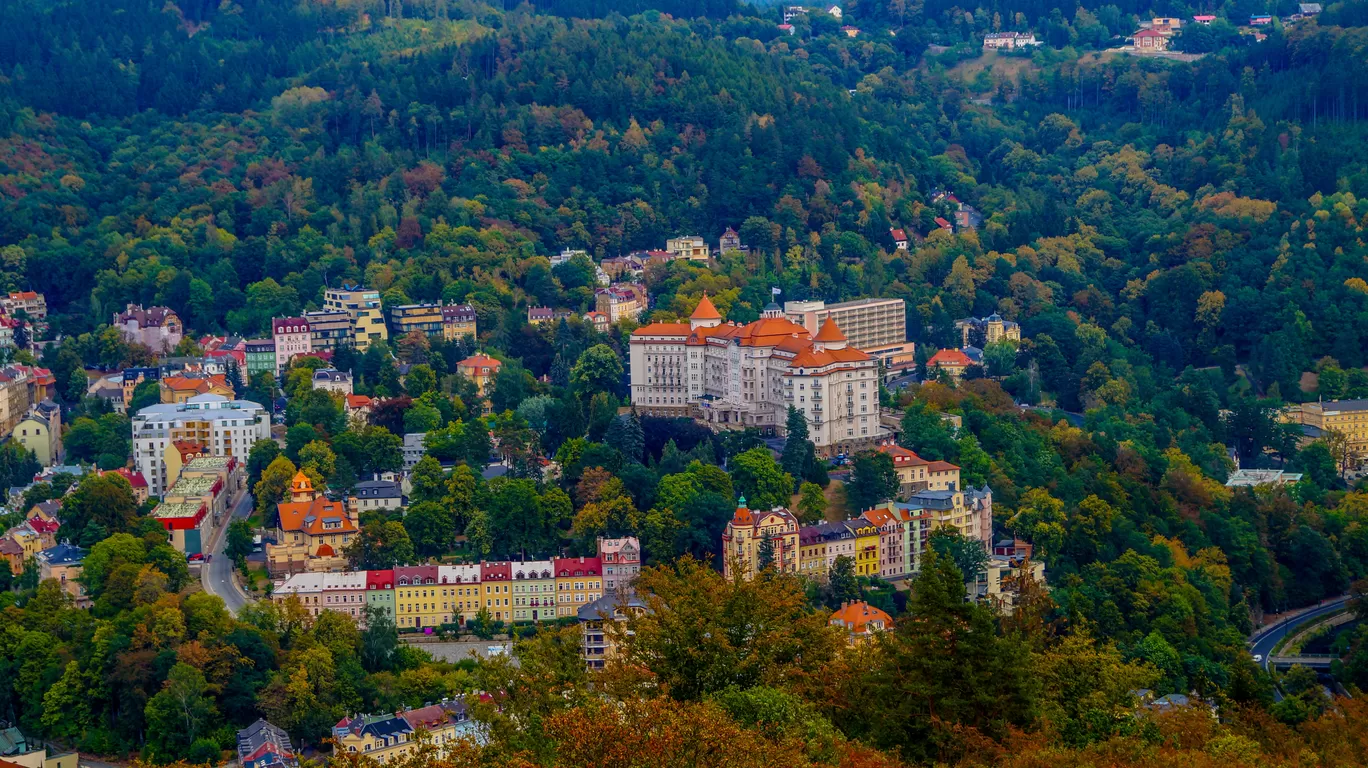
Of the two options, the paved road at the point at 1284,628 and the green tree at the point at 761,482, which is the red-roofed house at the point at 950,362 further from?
the green tree at the point at 761,482

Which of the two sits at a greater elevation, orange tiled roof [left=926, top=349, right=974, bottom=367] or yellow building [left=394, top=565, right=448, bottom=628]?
yellow building [left=394, top=565, right=448, bottom=628]

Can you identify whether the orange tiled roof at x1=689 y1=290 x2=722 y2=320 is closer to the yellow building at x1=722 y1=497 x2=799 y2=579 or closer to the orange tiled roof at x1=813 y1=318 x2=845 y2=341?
the orange tiled roof at x1=813 y1=318 x2=845 y2=341

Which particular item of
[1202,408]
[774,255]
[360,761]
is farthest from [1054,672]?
[774,255]

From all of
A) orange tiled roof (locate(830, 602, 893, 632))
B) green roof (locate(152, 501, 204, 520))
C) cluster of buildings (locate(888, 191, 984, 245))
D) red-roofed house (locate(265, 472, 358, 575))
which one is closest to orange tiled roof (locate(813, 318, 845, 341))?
orange tiled roof (locate(830, 602, 893, 632))

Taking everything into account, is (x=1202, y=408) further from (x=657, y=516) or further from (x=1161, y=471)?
(x=657, y=516)

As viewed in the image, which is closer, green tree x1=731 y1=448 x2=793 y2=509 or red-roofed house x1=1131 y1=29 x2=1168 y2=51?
green tree x1=731 y1=448 x2=793 y2=509

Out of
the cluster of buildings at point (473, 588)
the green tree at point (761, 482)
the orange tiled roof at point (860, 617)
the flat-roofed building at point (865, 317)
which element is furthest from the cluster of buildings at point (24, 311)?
the orange tiled roof at point (860, 617)
